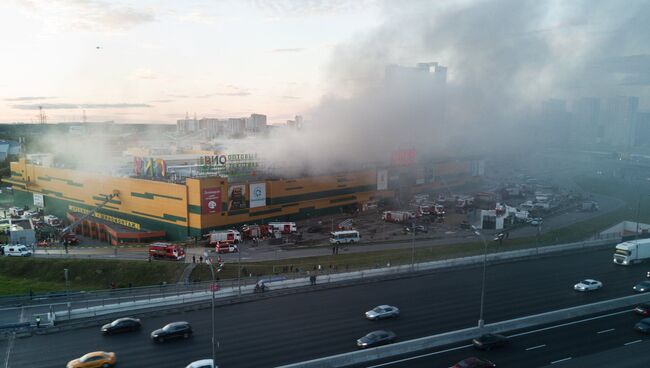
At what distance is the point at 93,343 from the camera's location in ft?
51.6

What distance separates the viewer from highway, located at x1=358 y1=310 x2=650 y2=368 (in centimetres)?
1480

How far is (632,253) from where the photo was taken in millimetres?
26750

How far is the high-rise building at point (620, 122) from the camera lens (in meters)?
93.4

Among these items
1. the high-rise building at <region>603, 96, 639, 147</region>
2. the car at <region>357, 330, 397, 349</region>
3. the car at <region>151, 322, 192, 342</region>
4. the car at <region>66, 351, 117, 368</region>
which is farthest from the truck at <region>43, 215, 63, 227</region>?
the high-rise building at <region>603, 96, 639, 147</region>

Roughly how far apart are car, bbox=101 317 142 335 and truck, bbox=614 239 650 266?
26.2m

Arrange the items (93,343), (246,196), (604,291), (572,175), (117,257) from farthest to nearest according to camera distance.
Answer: (572,175) → (246,196) → (117,257) → (604,291) → (93,343)

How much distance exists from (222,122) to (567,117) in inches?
3074

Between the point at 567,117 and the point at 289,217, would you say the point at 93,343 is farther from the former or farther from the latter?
the point at 567,117

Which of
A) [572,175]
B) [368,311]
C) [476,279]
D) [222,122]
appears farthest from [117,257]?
[222,122]

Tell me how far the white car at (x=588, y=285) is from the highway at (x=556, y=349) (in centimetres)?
363

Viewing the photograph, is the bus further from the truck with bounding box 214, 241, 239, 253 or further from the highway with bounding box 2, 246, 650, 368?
the highway with bounding box 2, 246, 650, 368

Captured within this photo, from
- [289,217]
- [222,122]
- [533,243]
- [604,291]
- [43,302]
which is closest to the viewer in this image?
[43,302]

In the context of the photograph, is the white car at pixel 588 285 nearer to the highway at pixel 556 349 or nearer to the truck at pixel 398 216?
the highway at pixel 556 349

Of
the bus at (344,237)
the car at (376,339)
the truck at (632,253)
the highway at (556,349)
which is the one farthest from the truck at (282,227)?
the highway at (556,349)
